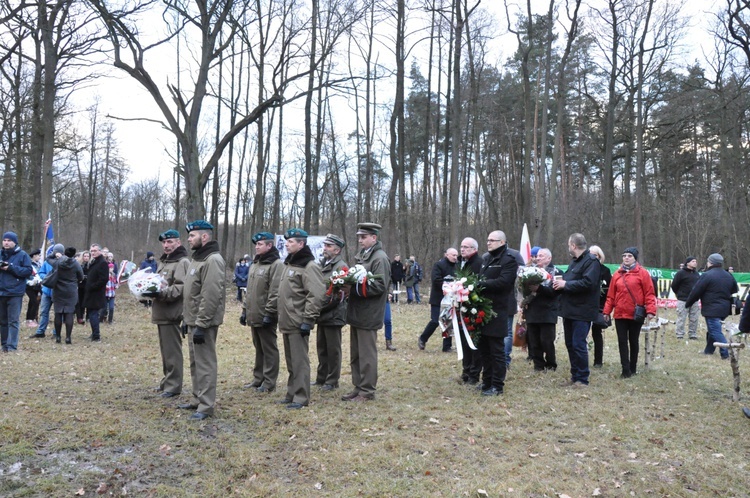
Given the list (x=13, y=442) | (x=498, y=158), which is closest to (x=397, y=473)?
(x=13, y=442)

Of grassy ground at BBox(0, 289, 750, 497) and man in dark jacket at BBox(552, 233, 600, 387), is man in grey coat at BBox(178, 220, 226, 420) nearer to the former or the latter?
grassy ground at BBox(0, 289, 750, 497)

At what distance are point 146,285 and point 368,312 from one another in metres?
2.70

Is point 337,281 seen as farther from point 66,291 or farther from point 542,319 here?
point 66,291

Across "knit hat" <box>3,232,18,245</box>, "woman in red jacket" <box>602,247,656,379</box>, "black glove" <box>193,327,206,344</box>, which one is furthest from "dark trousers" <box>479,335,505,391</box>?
"knit hat" <box>3,232,18,245</box>

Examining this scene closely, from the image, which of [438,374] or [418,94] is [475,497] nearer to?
[438,374]

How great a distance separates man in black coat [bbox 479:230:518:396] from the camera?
7.20 meters

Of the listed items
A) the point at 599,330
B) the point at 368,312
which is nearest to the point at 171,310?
the point at 368,312

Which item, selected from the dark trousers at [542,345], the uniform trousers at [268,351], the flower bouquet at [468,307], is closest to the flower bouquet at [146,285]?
the uniform trousers at [268,351]

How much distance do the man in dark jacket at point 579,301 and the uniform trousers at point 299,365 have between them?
361cm

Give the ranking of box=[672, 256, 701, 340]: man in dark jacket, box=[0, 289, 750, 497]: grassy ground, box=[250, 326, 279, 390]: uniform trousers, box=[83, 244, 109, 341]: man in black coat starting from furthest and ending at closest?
box=[672, 256, 701, 340]: man in dark jacket
box=[83, 244, 109, 341]: man in black coat
box=[250, 326, 279, 390]: uniform trousers
box=[0, 289, 750, 497]: grassy ground

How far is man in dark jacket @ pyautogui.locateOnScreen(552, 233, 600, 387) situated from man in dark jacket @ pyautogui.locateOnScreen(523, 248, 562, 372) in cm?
34

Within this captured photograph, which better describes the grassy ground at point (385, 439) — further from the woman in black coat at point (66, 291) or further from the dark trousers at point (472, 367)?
the woman in black coat at point (66, 291)

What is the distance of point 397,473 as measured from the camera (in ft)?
15.6

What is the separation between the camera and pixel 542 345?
348 inches
